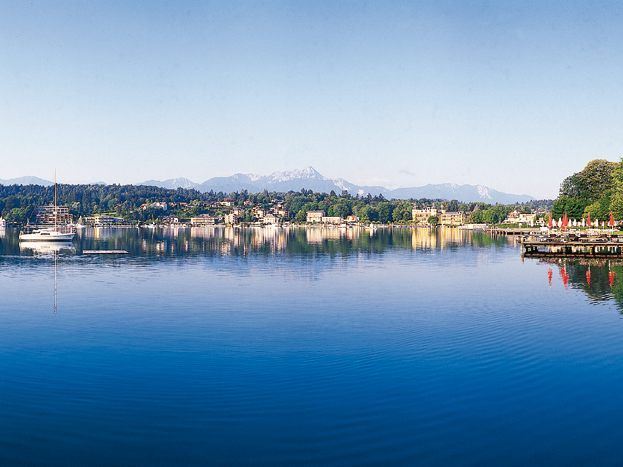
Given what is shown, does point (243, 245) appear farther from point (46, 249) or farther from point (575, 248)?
point (575, 248)

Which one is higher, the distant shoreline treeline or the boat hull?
the distant shoreline treeline

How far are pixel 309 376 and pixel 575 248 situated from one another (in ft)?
244

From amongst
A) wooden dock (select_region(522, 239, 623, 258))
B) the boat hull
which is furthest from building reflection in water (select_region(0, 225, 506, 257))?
wooden dock (select_region(522, 239, 623, 258))

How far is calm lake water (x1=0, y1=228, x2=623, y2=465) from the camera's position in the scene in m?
15.1

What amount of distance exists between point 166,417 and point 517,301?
27577 mm

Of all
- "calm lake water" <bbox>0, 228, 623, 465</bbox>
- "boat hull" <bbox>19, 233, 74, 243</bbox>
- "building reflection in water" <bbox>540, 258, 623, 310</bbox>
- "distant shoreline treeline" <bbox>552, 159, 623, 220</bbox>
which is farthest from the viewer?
"distant shoreline treeline" <bbox>552, 159, 623, 220</bbox>

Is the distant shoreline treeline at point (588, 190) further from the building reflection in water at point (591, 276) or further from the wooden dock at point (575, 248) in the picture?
the building reflection in water at point (591, 276)

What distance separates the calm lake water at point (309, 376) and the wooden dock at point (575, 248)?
33876 mm

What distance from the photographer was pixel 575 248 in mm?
84688

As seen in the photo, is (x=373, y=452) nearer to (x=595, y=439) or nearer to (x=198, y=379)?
(x=595, y=439)

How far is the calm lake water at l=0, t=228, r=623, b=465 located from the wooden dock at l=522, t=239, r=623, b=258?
33876mm

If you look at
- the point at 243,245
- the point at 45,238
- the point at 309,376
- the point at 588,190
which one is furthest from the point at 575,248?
the point at 45,238

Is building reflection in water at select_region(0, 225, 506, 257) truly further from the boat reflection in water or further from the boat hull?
the boat hull

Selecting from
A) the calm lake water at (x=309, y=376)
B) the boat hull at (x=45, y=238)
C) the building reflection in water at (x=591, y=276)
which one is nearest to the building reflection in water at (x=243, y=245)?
the boat hull at (x=45, y=238)
